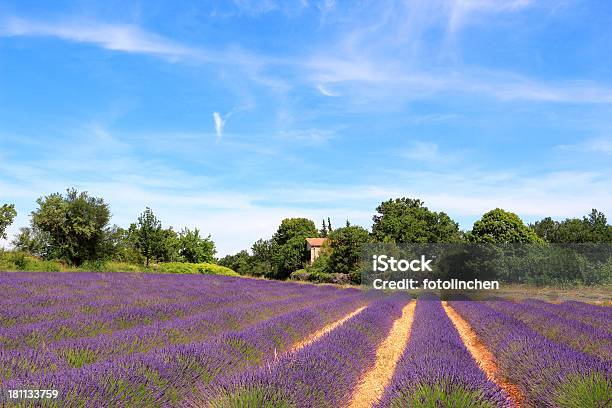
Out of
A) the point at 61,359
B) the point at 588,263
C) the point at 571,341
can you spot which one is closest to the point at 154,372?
the point at 61,359

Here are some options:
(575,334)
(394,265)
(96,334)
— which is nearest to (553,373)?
(575,334)

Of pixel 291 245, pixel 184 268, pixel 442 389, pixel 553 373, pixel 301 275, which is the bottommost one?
pixel 301 275

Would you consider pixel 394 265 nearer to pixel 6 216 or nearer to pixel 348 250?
pixel 348 250

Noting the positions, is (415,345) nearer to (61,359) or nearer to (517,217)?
(61,359)

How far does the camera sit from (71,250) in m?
27.7

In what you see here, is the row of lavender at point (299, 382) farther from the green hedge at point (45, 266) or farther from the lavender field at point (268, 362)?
the green hedge at point (45, 266)

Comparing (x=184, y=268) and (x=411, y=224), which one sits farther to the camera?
(x=411, y=224)

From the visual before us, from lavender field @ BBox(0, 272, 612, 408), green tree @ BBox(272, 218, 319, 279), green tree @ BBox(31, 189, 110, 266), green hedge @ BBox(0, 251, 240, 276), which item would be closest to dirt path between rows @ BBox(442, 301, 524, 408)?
lavender field @ BBox(0, 272, 612, 408)

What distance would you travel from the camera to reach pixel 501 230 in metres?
39.1

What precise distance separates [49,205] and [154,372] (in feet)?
92.0

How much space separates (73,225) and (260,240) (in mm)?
17855

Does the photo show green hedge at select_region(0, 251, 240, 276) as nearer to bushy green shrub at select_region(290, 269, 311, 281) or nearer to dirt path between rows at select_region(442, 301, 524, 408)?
bushy green shrub at select_region(290, 269, 311, 281)

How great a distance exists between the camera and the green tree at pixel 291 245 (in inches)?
1635

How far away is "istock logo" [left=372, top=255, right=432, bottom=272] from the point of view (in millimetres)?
28036
